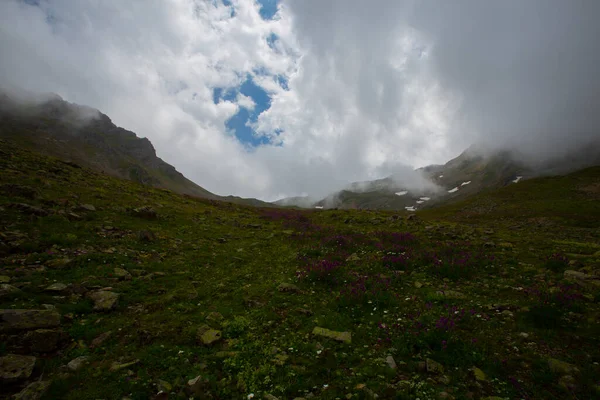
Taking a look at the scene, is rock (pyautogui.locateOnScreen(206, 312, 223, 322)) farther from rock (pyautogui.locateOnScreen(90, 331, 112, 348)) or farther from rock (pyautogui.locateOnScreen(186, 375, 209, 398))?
rock (pyautogui.locateOnScreen(186, 375, 209, 398))

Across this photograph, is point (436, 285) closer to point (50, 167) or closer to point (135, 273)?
point (135, 273)

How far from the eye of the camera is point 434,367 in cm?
669

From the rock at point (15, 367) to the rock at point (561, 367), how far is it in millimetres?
13022

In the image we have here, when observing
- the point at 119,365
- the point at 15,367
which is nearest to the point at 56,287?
the point at 15,367

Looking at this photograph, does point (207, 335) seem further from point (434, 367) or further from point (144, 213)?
point (144, 213)

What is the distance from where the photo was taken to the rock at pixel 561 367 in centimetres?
634

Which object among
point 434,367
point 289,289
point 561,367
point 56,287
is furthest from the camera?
point 289,289

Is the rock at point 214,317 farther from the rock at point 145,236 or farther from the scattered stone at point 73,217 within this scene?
the scattered stone at point 73,217

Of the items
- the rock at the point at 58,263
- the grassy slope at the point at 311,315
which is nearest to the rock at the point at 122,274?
the grassy slope at the point at 311,315

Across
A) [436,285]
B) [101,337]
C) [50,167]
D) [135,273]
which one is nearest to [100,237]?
[135,273]

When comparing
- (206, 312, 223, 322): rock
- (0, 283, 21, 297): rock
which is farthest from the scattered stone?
(206, 312, 223, 322): rock

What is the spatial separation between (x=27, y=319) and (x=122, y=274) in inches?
190

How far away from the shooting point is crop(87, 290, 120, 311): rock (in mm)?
9657

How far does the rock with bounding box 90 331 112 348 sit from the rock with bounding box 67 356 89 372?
68cm
